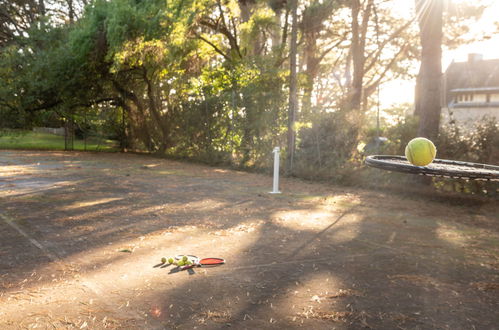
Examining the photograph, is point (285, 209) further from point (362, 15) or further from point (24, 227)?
point (362, 15)

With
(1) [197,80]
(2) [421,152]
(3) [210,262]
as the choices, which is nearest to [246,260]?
(3) [210,262]

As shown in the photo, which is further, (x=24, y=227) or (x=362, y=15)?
(x=362, y=15)

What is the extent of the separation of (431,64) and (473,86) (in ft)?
117

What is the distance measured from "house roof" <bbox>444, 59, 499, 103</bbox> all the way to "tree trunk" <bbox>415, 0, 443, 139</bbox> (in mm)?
32657

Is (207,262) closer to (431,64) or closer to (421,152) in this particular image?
(421,152)

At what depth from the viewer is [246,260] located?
4.79 meters

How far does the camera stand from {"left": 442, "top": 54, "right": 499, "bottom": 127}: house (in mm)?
39062

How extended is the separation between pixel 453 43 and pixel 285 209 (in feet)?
59.6

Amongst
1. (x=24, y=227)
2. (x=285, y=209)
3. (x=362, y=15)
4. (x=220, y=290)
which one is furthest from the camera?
(x=362, y=15)

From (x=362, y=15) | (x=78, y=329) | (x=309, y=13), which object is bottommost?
(x=78, y=329)

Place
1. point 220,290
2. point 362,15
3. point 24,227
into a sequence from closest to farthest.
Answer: point 220,290
point 24,227
point 362,15

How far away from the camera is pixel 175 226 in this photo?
21.0ft

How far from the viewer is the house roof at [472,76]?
40.3m

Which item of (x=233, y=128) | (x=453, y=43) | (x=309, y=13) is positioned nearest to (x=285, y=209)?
(x=233, y=128)
